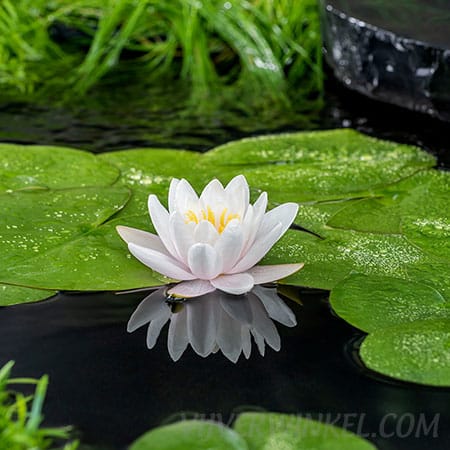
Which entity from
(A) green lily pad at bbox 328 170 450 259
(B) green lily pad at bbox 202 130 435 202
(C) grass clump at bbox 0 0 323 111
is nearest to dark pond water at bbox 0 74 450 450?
(A) green lily pad at bbox 328 170 450 259

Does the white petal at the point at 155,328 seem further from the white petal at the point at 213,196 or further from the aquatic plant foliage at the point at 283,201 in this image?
the white petal at the point at 213,196

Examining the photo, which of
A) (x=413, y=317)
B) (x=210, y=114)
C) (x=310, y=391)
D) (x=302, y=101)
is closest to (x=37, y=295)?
(x=310, y=391)

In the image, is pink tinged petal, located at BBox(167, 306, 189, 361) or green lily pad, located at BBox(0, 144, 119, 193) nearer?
pink tinged petal, located at BBox(167, 306, 189, 361)

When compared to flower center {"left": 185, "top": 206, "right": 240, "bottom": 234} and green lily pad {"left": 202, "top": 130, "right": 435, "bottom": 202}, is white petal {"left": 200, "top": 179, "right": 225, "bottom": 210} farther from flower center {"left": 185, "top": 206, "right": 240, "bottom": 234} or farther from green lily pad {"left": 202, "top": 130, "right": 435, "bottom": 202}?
green lily pad {"left": 202, "top": 130, "right": 435, "bottom": 202}

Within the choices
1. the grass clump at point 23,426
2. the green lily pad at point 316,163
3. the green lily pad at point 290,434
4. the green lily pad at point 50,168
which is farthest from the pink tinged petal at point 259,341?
the green lily pad at point 50,168

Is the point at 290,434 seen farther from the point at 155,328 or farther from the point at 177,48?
the point at 177,48
